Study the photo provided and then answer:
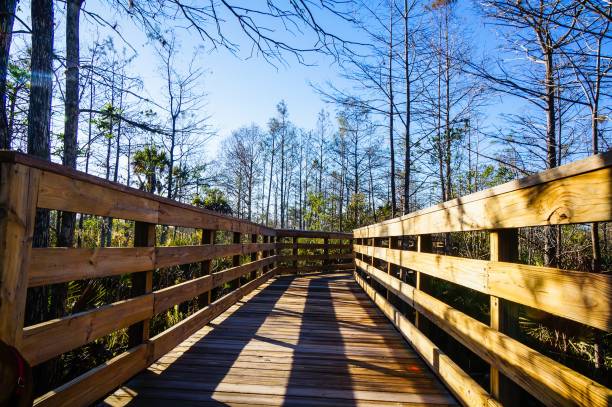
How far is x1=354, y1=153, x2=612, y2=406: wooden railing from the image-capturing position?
1120mm

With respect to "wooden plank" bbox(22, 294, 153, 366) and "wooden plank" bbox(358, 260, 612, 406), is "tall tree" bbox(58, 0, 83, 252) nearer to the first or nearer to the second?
"wooden plank" bbox(22, 294, 153, 366)

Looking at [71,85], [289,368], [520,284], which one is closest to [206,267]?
[289,368]

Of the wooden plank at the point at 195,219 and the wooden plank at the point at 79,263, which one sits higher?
the wooden plank at the point at 195,219

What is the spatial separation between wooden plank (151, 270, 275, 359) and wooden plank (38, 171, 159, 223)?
948mm

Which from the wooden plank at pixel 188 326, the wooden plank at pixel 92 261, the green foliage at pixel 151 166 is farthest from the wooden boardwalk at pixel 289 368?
the green foliage at pixel 151 166

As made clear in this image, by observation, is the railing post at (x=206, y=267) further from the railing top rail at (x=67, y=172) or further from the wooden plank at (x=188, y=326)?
the railing top rail at (x=67, y=172)

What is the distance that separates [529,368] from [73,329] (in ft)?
6.34

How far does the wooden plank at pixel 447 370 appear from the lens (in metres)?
1.83

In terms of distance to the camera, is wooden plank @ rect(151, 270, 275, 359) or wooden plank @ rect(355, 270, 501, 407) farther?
wooden plank @ rect(151, 270, 275, 359)

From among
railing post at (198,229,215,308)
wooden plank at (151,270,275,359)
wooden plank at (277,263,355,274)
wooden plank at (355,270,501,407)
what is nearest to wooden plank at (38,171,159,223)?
wooden plank at (151,270,275,359)

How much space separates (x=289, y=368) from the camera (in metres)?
2.65

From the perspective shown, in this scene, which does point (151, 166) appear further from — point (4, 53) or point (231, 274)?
point (4, 53)

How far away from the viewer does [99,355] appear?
358 cm

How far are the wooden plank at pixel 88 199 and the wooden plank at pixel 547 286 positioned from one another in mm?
1976
